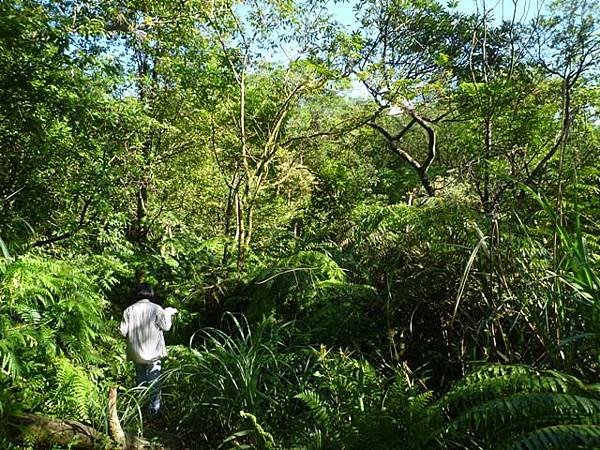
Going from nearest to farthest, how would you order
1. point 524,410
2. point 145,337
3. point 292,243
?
point 524,410 < point 145,337 < point 292,243

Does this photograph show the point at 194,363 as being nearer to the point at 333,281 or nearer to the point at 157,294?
the point at 333,281

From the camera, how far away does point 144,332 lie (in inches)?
197

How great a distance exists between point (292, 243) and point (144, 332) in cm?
482

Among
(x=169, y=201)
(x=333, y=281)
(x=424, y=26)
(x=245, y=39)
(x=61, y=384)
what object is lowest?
(x=61, y=384)

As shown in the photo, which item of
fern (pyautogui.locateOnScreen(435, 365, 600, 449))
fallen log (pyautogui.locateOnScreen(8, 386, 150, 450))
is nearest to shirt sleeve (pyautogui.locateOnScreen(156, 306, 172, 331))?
fallen log (pyautogui.locateOnScreen(8, 386, 150, 450))

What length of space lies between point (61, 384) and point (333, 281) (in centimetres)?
268

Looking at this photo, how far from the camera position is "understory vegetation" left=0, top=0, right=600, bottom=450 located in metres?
3.08

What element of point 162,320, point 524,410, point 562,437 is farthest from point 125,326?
point 562,437

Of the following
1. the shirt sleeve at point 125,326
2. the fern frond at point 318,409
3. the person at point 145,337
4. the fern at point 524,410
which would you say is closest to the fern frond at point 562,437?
the fern at point 524,410

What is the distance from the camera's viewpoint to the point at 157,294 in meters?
7.88

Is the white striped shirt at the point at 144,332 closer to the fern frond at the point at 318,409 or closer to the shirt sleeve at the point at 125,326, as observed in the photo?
the shirt sleeve at the point at 125,326

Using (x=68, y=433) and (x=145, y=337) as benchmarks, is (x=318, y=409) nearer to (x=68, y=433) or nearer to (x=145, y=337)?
(x=68, y=433)

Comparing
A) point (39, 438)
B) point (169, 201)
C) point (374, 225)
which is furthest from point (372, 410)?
point (169, 201)

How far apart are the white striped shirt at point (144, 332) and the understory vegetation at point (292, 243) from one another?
221 mm
